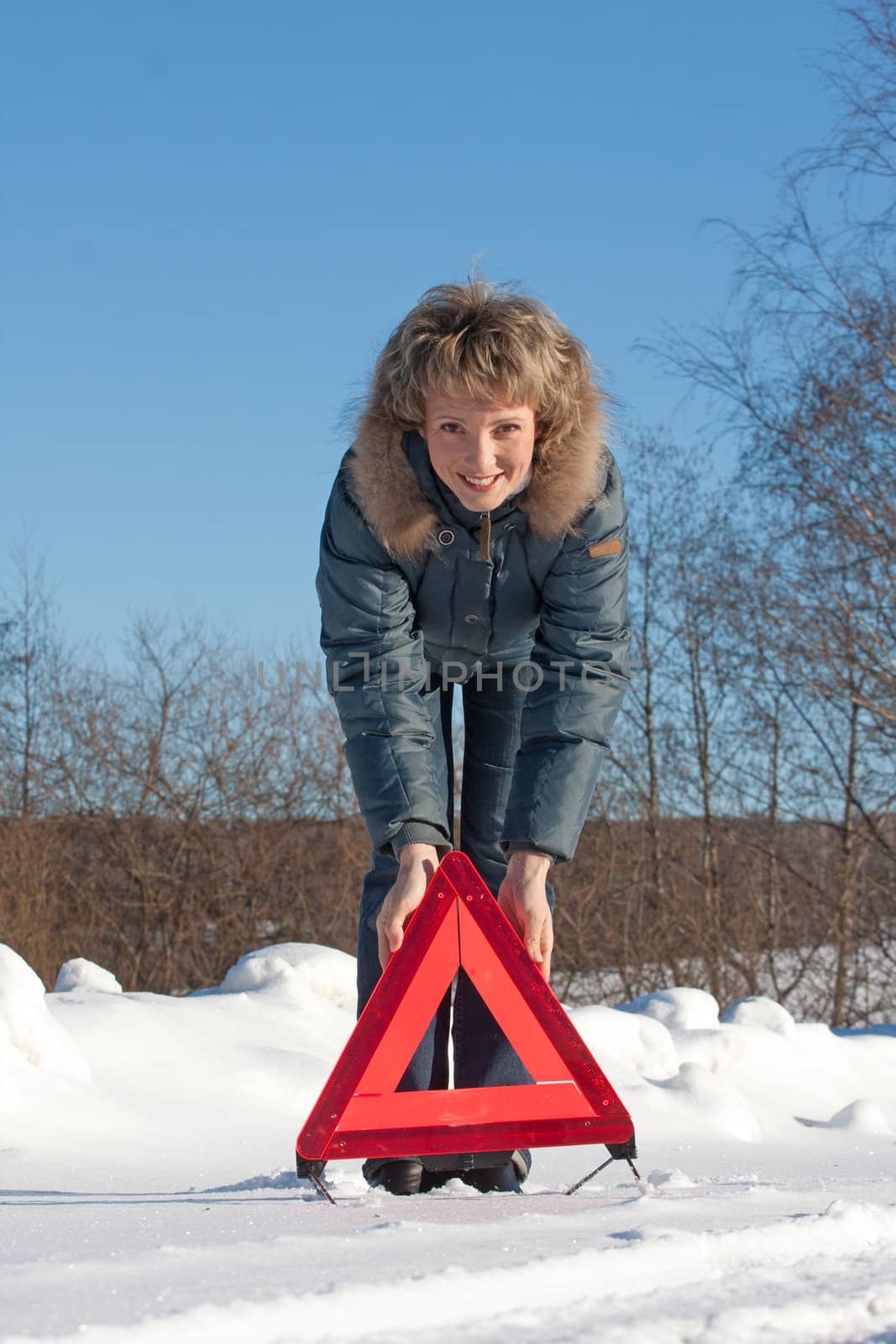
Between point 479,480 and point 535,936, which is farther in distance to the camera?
point 479,480

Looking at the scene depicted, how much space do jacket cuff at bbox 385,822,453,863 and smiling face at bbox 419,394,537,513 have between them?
610 millimetres

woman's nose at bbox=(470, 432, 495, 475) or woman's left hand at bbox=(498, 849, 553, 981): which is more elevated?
woman's nose at bbox=(470, 432, 495, 475)

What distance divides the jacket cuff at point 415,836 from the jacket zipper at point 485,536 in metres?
0.54

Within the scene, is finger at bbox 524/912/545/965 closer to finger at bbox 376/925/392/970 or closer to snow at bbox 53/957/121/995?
finger at bbox 376/925/392/970

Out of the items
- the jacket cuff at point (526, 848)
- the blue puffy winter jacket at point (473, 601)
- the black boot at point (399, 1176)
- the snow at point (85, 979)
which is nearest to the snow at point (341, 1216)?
the black boot at point (399, 1176)

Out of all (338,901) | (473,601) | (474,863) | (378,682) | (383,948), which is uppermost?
(473,601)

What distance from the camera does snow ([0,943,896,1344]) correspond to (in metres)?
1.23

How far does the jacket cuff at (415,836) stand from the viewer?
2234 mm

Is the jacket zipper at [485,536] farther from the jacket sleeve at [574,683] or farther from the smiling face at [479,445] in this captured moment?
the jacket sleeve at [574,683]

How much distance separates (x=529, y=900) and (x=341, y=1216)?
0.68 metres

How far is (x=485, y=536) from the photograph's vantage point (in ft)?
7.89

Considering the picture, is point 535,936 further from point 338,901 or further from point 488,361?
point 338,901

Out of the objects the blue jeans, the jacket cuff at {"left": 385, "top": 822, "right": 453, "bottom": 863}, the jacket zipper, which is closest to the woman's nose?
the jacket zipper

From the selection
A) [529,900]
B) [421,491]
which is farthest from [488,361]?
[529,900]
